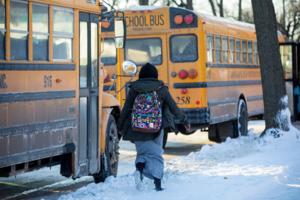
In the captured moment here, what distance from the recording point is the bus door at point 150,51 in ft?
49.9

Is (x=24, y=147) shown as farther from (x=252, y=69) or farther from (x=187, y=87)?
(x=252, y=69)

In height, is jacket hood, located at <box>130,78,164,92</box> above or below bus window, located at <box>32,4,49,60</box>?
below

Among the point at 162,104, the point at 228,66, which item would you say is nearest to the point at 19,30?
the point at 162,104

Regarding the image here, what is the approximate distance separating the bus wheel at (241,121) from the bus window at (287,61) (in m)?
5.25

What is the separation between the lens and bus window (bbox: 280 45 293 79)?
76.1 ft

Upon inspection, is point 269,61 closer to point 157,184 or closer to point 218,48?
point 218,48

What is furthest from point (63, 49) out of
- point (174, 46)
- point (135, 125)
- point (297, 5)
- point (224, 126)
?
point (297, 5)

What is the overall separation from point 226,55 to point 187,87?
2.08m

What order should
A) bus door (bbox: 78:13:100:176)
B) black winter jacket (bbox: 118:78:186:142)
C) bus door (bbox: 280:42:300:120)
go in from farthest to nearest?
bus door (bbox: 280:42:300:120), bus door (bbox: 78:13:100:176), black winter jacket (bbox: 118:78:186:142)

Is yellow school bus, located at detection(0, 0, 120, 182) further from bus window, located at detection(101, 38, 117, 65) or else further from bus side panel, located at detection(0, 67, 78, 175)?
bus window, located at detection(101, 38, 117, 65)

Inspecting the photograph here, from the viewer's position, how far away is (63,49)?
941 cm

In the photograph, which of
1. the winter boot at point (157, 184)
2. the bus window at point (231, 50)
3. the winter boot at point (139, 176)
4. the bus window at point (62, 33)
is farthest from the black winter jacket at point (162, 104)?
the bus window at point (231, 50)

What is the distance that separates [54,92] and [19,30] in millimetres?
977

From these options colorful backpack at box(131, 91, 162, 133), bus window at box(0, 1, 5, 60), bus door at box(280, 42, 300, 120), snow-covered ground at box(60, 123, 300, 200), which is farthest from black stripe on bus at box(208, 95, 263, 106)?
bus window at box(0, 1, 5, 60)
